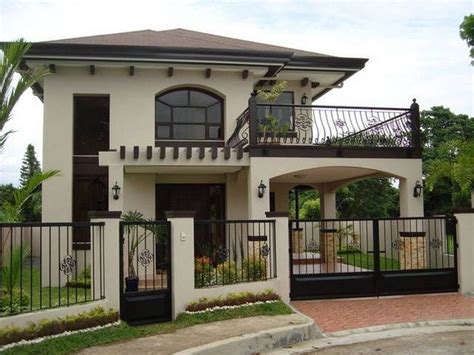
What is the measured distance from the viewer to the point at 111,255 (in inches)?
319

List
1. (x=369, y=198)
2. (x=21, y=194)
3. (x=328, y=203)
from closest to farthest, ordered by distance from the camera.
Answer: (x=21, y=194) → (x=328, y=203) → (x=369, y=198)

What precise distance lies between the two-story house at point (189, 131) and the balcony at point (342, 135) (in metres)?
0.03

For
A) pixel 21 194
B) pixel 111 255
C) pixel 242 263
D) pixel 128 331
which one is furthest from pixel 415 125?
pixel 21 194

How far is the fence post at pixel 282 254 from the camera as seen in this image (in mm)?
10141

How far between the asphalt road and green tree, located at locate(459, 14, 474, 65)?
25.8 feet

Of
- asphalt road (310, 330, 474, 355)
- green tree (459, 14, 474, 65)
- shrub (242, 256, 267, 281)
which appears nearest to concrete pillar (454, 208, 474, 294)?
asphalt road (310, 330, 474, 355)

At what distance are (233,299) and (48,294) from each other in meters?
4.34

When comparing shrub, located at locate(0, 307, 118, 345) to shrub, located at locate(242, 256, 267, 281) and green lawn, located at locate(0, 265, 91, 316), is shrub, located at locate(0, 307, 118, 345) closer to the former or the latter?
green lawn, located at locate(0, 265, 91, 316)

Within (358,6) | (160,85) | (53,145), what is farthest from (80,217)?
(358,6)

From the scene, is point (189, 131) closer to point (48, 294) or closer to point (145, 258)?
point (48, 294)

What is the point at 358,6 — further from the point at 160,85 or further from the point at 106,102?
the point at 106,102

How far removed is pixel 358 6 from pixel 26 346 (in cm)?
993

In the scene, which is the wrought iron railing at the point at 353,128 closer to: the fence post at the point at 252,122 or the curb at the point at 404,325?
the fence post at the point at 252,122

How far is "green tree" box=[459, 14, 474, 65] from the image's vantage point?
1279 cm
